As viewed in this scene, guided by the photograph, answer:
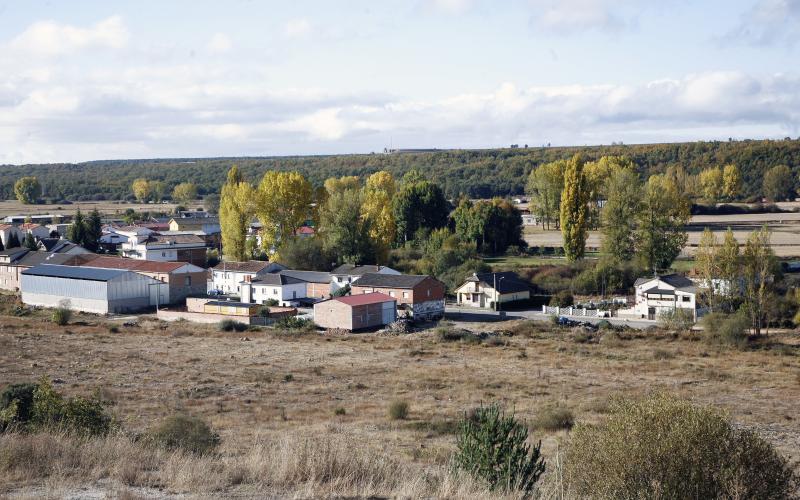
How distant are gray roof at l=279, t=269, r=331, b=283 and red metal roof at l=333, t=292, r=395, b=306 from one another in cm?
556

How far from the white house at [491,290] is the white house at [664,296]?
19.5ft

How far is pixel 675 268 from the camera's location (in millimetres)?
53344

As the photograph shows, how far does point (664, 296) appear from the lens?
4038cm

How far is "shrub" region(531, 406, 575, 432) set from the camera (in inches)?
777

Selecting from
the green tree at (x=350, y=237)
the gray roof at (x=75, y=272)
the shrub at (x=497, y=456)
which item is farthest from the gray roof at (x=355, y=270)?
the shrub at (x=497, y=456)

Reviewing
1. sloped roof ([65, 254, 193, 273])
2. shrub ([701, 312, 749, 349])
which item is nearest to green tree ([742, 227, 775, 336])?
shrub ([701, 312, 749, 349])

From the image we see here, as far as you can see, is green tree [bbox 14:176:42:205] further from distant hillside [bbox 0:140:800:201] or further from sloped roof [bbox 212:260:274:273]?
sloped roof [bbox 212:260:274:273]

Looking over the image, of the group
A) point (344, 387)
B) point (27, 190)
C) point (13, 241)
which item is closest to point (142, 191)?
point (27, 190)

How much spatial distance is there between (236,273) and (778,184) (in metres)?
72.9

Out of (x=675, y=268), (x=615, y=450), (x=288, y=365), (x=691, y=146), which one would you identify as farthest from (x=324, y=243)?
(x=691, y=146)

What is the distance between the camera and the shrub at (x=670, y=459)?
10352 mm

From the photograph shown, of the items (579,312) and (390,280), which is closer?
(579,312)

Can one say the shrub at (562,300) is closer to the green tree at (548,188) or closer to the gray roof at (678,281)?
the gray roof at (678,281)

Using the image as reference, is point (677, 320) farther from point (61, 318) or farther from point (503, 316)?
point (61, 318)
